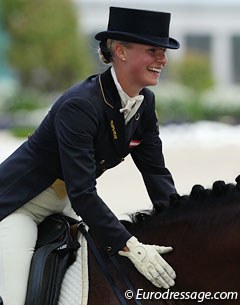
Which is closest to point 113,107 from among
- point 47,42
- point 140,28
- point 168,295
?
point 140,28

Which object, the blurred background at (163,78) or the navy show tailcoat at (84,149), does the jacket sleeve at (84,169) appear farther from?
the blurred background at (163,78)

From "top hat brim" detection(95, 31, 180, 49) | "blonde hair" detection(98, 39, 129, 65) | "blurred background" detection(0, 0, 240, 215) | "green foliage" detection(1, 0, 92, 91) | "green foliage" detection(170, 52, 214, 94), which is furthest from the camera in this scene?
"green foliage" detection(1, 0, 92, 91)

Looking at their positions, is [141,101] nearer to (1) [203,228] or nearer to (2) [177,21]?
(1) [203,228]

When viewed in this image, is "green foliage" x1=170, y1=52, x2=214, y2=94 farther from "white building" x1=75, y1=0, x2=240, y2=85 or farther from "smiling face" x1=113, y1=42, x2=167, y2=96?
"smiling face" x1=113, y1=42, x2=167, y2=96

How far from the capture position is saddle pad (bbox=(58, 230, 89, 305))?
3.19 meters

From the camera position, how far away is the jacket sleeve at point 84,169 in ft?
10.4

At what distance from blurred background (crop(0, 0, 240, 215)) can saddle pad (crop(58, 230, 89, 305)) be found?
5.92 metres

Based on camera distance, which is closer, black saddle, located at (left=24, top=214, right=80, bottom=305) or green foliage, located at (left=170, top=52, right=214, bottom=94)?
black saddle, located at (left=24, top=214, right=80, bottom=305)

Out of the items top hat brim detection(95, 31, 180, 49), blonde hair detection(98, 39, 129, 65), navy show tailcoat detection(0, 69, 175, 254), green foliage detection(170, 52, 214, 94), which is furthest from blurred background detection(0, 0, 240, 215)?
top hat brim detection(95, 31, 180, 49)

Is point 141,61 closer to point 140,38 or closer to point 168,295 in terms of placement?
point 140,38

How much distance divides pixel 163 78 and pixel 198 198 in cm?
3352

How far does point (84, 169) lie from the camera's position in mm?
3203

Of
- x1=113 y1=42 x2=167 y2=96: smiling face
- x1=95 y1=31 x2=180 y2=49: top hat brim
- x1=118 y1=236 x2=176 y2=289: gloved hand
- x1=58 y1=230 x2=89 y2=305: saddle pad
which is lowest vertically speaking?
x1=58 y1=230 x2=89 y2=305: saddle pad

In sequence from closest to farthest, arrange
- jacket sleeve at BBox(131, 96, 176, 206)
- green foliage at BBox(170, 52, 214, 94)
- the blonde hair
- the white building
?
the blonde hair
jacket sleeve at BBox(131, 96, 176, 206)
green foliage at BBox(170, 52, 214, 94)
the white building
